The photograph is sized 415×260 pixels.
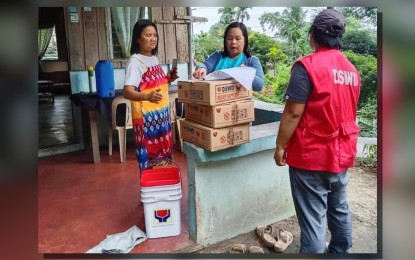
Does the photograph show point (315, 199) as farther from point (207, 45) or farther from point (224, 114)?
point (207, 45)

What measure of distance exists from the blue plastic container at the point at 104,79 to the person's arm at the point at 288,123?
79.0 inches

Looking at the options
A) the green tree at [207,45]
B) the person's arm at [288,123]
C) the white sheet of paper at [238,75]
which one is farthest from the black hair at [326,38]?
the green tree at [207,45]

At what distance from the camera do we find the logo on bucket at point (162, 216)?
2191 mm

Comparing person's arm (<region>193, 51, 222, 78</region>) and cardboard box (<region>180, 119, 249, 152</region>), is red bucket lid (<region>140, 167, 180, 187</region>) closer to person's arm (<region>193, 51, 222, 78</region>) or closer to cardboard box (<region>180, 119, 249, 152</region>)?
cardboard box (<region>180, 119, 249, 152</region>)

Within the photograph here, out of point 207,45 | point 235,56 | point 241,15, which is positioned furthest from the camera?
point 207,45

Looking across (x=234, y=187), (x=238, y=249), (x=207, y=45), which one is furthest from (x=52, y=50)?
(x=238, y=249)

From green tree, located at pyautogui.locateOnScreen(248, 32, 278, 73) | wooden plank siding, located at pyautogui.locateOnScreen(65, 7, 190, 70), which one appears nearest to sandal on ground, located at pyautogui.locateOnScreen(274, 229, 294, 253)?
green tree, located at pyautogui.locateOnScreen(248, 32, 278, 73)

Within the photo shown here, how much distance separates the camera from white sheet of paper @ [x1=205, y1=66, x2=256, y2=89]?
1942 mm

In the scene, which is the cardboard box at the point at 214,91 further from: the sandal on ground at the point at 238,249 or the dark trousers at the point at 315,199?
the sandal on ground at the point at 238,249

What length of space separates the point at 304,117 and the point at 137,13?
2555 mm

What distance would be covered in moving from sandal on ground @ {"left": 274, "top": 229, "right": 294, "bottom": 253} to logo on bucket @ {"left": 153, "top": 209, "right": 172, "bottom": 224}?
0.65 metres

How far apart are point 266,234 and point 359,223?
2.08ft

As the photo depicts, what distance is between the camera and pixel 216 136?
1.94 metres
